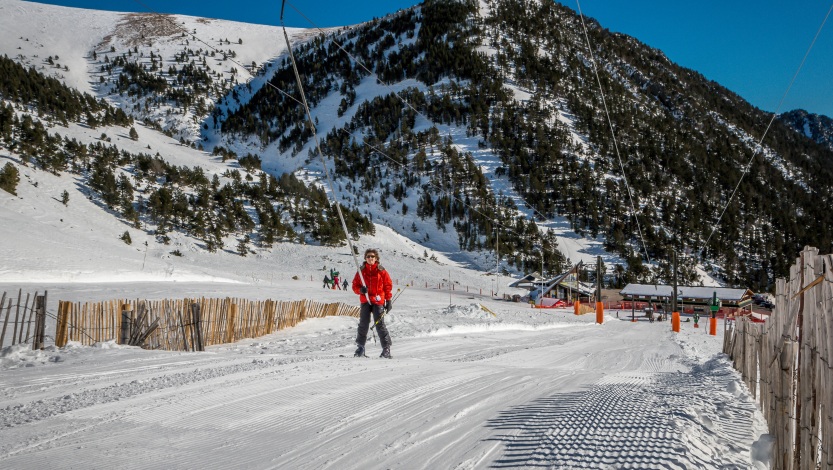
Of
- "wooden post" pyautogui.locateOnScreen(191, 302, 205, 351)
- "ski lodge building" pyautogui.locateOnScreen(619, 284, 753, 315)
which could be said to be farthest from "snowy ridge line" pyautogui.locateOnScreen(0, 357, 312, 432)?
"ski lodge building" pyautogui.locateOnScreen(619, 284, 753, 315)

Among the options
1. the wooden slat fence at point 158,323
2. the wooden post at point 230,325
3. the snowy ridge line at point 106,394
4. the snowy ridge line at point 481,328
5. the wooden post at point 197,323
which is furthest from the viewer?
the snowy ridge line at point 481,328

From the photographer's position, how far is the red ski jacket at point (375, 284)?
9.30 metres

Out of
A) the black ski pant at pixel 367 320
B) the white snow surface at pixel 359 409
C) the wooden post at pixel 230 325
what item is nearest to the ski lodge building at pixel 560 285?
the white snow surface at pixel 359 409

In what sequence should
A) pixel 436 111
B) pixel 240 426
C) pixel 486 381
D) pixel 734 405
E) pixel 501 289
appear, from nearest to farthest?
pixel 240 426 → pixel 734 405 → pixel 486 381 → pixel 501 289 → pixel 436 111

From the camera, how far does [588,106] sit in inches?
5133

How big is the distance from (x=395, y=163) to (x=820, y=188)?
4933 inches

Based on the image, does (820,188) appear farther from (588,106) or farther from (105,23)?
(105,23)

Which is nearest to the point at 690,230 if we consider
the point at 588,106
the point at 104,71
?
the point at 588,106

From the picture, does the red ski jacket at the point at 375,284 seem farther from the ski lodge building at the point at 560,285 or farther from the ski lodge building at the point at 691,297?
the ski lodge building at the point at 691,297

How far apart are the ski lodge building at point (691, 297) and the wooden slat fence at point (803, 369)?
59825mm

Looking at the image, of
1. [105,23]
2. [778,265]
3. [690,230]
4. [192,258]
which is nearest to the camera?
[192,258]

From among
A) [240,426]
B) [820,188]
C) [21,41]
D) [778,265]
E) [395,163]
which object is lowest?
[240,426]

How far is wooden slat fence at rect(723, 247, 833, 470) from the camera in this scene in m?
3.23

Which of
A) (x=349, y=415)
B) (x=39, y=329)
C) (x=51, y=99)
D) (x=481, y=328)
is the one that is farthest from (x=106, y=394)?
(x=51, y=99)
